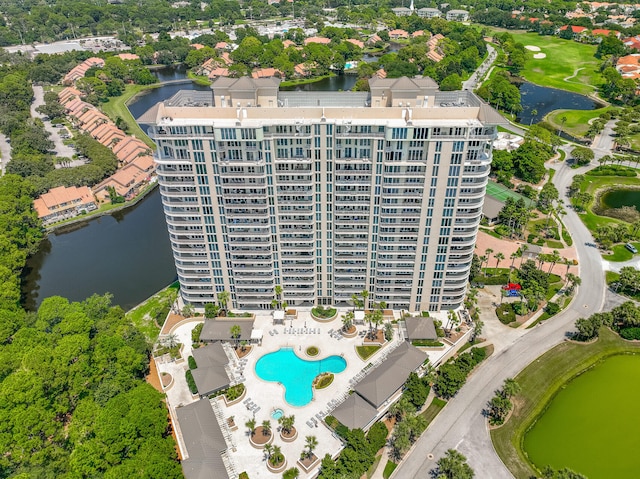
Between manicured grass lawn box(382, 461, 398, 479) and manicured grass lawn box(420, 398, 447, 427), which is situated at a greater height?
manicured grass lawn box(420, 398, 447, 427)

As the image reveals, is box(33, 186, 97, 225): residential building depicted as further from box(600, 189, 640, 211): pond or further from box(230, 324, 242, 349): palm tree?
box(600, 189, 640, 211): pond

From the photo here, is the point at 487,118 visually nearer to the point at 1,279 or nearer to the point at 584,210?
the point at 584,210

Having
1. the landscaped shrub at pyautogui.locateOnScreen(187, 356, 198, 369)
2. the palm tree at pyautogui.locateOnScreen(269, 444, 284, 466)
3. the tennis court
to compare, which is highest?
the tennis court

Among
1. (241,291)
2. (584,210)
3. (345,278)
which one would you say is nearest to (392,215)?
(345,278)

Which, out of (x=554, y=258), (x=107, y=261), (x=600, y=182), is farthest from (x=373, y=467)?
(x=600, y=182)

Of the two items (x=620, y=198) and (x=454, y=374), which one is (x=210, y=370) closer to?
(x=454, y=374)

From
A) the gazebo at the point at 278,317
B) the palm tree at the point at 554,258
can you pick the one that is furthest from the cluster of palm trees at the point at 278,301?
the palm tree at the point at 554,258

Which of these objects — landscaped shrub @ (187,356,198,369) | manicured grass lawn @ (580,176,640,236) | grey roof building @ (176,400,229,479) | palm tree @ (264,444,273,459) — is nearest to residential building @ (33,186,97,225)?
landscaped shrub @ (187,356,198,369)
